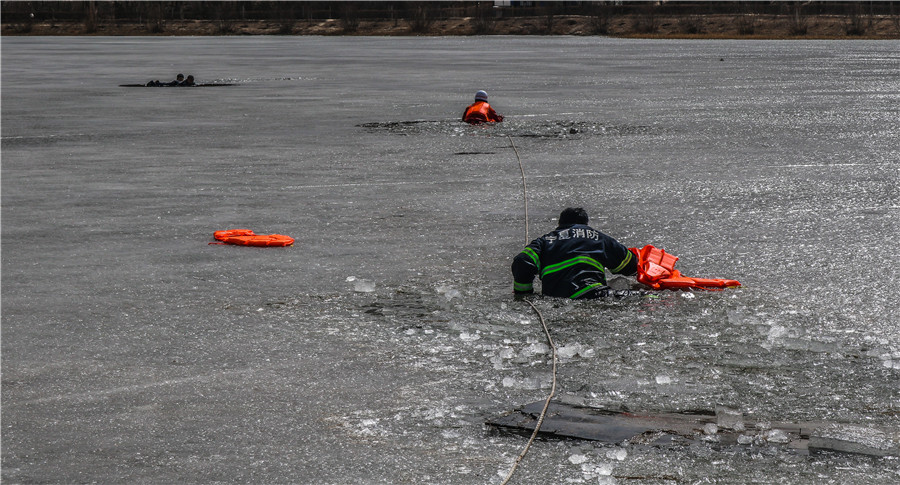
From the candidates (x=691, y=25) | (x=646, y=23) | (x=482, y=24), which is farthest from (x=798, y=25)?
(x=482, y=24)

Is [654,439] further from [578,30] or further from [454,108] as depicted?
[578,30]

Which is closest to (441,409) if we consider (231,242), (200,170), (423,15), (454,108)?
(231,242)

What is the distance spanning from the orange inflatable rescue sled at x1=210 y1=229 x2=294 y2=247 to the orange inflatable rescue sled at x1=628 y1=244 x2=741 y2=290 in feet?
9.27

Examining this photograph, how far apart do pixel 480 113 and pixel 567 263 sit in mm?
10712

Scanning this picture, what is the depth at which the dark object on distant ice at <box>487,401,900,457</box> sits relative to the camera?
13.8 ft

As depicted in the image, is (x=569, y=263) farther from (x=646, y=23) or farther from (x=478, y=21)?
(x=478, y=21)

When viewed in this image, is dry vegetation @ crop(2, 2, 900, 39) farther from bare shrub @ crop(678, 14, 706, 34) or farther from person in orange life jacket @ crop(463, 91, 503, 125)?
person in orange life jacket @ crop(463, 91, 503, 125)

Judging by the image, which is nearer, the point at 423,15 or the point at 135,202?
the point at 135,202

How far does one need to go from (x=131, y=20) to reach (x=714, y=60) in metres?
73.5

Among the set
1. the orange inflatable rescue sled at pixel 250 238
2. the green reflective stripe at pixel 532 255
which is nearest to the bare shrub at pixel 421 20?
the orange inflatable rescue sled at pixel 250 238

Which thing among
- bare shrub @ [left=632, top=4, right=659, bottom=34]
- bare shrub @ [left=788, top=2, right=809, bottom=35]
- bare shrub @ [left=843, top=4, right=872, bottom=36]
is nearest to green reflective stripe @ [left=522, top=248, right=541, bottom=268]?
bare shrub @ [left=843, top=4, right=872, bottom=36]

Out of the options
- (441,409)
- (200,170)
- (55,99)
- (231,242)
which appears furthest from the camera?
(55,99)

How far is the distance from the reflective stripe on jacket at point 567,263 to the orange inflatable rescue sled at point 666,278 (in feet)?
0.75

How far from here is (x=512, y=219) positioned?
9.26m
